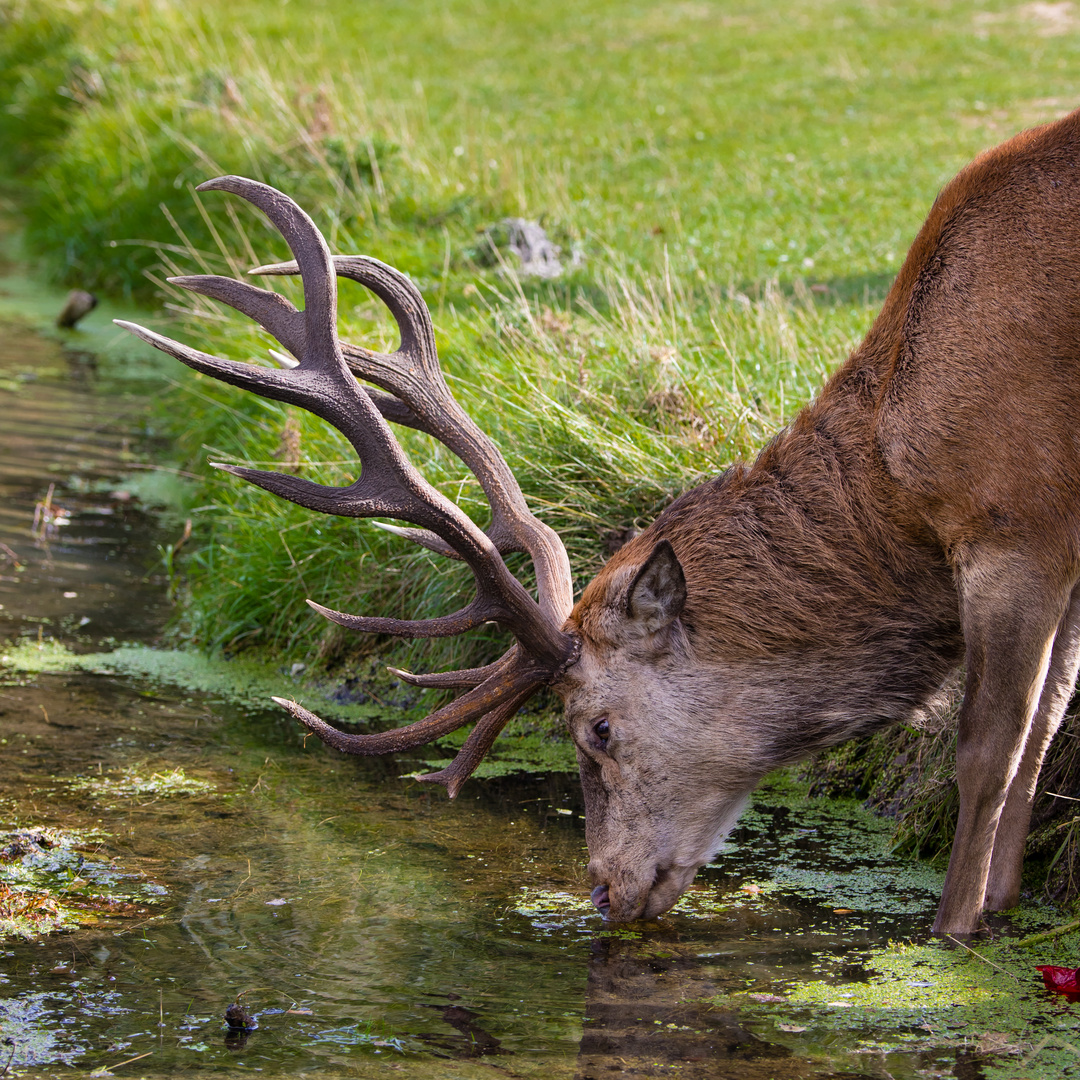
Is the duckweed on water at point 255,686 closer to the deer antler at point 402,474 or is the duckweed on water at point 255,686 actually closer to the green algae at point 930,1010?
the deer antler at point 402,474

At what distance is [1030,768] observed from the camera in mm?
4379

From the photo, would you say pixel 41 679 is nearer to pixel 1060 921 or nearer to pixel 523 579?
pixel 523 579

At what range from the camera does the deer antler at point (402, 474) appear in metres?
4.10

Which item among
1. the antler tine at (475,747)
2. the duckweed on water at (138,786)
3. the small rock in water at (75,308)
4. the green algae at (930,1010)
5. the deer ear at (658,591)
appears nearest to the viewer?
the green algae at (930,1010)

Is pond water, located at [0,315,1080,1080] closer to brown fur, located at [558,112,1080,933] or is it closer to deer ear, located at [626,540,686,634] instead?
brown fur, located at [558,112,1080,933]

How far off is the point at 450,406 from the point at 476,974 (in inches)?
69.2

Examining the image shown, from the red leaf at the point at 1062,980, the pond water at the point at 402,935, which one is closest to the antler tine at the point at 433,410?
the pond water at the point at 402,935

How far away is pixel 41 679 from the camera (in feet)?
20.6

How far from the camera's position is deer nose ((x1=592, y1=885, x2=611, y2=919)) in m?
4.31

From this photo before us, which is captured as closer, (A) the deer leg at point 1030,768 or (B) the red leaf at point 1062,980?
(B) the red leaf at point 1062,980

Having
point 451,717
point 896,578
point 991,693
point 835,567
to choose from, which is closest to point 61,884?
point 451,717

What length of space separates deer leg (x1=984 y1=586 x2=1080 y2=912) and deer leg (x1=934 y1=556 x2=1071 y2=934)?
20 cm

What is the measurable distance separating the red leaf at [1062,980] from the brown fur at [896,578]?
33cm

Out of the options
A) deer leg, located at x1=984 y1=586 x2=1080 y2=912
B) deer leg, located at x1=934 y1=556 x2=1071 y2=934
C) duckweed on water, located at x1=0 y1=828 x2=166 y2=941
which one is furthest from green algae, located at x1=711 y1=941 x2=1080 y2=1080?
duckweed on water, located at x1=0 y1=828 x2=166 y2=941
